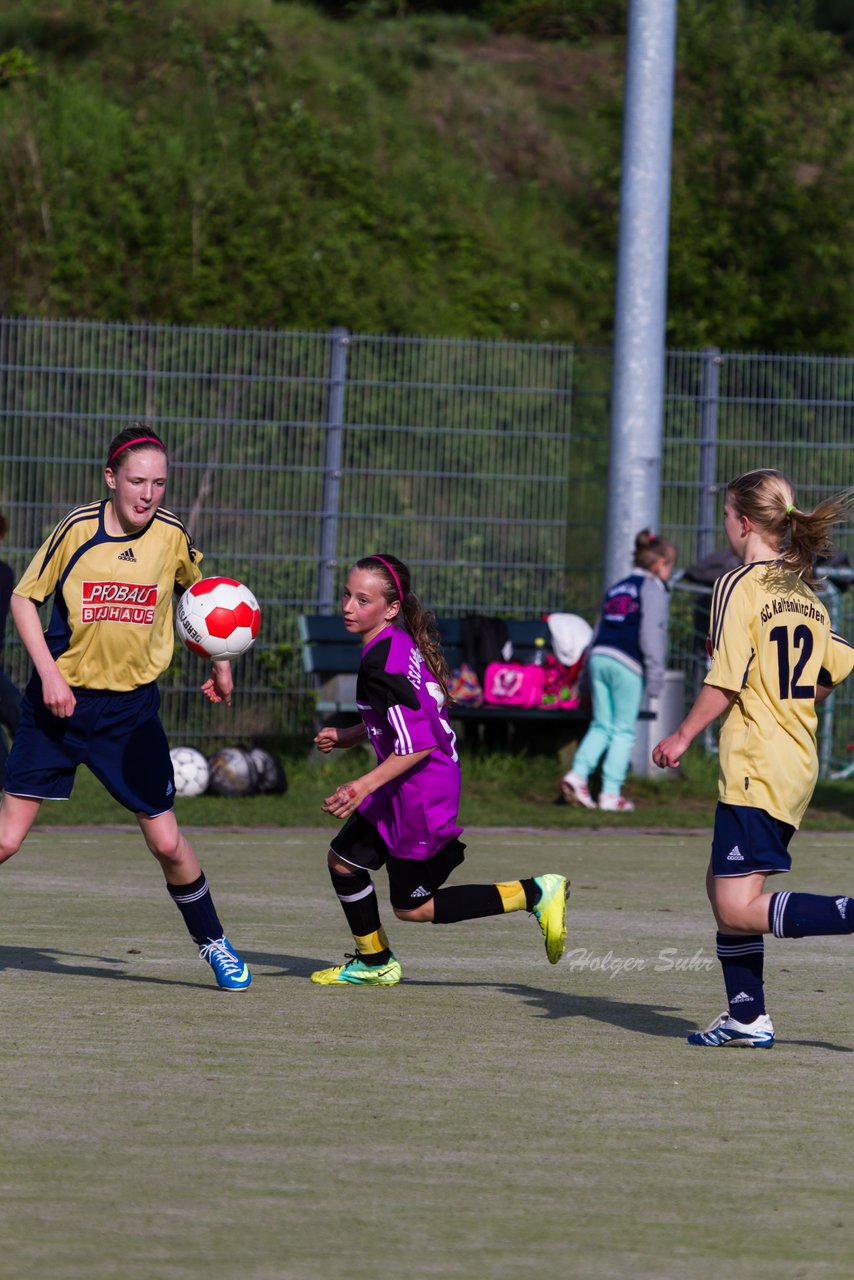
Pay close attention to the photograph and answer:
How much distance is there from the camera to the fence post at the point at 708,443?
1413cm

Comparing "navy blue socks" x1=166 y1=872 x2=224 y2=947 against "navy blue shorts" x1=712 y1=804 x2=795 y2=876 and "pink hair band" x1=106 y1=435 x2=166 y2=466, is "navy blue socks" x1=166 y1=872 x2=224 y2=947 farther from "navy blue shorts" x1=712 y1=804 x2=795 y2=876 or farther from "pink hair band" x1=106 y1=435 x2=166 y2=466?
"navy blue shorts" x1=712 y1=804 x2=795 y2=876

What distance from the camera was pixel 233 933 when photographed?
7559 mm

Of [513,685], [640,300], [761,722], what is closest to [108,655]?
[761,722]

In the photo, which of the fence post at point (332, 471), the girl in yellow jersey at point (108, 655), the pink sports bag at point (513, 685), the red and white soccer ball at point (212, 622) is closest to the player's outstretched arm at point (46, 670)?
the girl in yellow jersey at point (108, 655)

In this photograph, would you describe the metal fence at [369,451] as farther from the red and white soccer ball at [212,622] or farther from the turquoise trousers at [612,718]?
the red and white soccer ball at [212,622]

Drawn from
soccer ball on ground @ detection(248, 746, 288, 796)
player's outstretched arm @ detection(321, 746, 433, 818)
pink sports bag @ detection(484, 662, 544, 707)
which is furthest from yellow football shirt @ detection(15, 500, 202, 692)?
pink sports bag @ detection(484, 662, 544, 707)

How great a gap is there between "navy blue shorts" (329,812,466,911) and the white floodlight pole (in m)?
7.38

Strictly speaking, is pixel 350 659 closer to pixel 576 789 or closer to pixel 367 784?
pixel 576 789

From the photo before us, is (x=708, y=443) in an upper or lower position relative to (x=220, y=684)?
upper

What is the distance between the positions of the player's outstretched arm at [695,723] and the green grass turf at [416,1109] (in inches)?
35.9

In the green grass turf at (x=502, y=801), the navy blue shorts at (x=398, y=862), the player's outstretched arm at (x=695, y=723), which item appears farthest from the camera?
the green grass turf at (x=502, y=801)

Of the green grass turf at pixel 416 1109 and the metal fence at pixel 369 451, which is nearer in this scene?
the green grass turf at pixel 416 1109

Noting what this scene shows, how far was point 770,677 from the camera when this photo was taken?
540cm

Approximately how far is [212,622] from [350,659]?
22.4 ft
